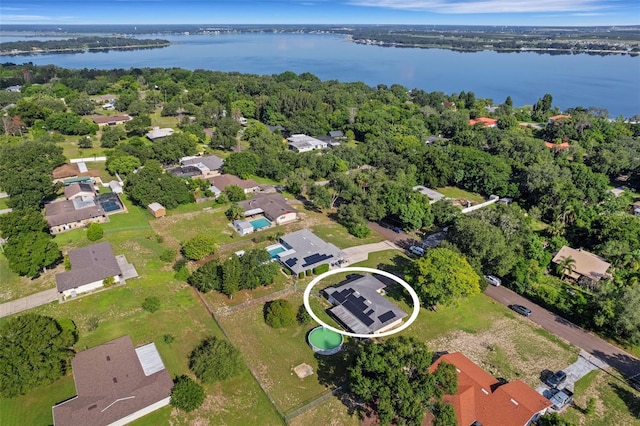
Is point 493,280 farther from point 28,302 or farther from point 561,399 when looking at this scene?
point 28,302

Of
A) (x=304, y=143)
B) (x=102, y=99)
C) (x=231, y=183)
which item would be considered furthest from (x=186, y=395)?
(x=102, y=99)

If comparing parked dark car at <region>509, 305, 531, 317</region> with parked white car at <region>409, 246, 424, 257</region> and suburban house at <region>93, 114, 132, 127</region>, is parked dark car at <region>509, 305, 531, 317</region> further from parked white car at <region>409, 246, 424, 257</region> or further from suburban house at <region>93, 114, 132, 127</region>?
suburban house at <region>93, 114, 132, 127</region>

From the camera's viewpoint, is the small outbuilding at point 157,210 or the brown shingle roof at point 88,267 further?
the small outbuilding at point 157,210

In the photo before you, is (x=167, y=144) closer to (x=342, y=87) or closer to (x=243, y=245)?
(x=243, y=245)

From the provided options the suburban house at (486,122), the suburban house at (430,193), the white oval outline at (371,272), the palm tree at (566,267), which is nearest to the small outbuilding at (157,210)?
the white oval outline at (371,272)

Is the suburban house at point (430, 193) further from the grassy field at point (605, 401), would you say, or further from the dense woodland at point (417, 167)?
the grassy field at point (605, 401)
